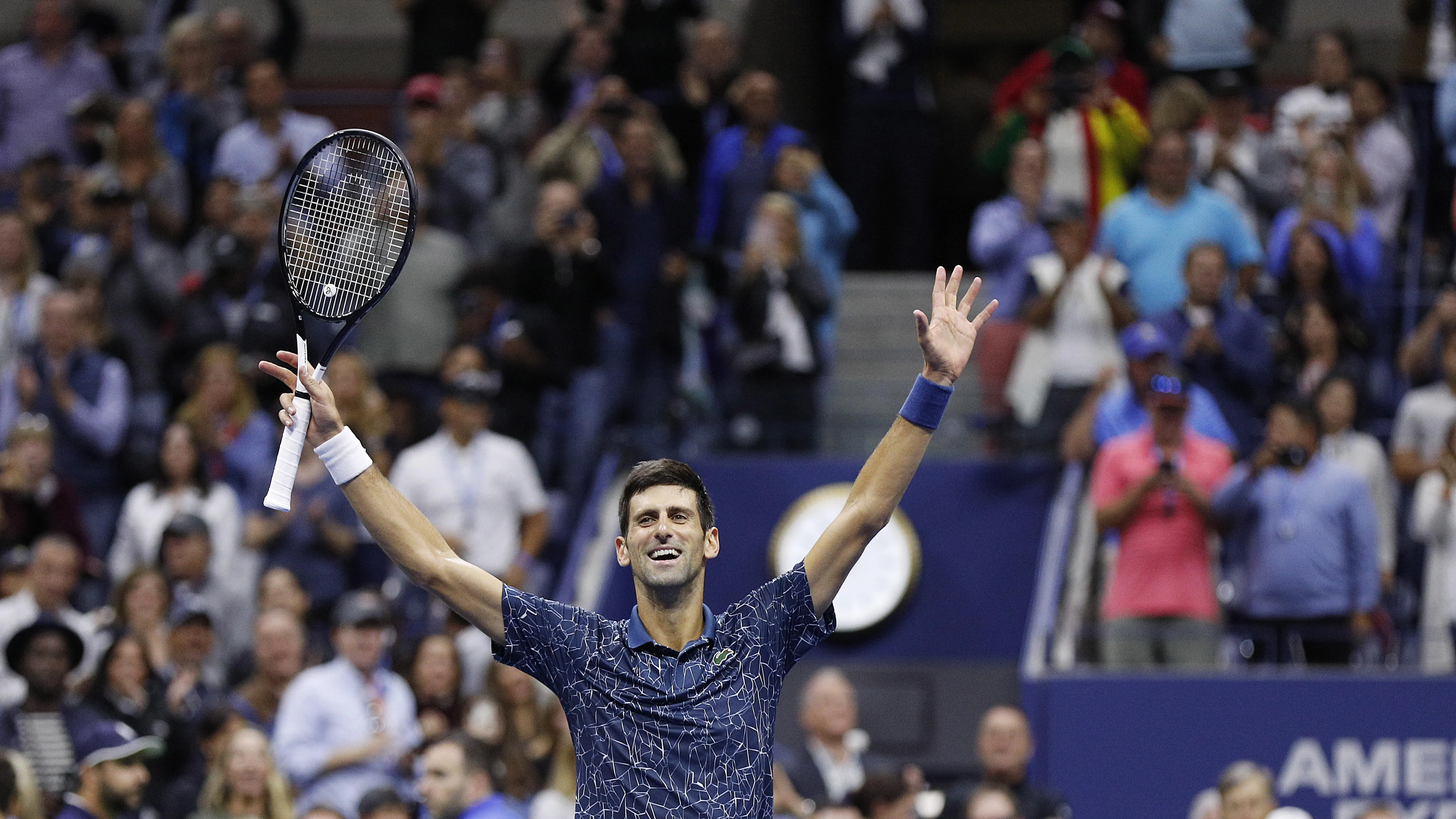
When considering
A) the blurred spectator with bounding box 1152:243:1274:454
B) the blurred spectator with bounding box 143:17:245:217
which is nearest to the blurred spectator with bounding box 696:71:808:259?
the blurred spectator with bounding box 1152:243:1274:454

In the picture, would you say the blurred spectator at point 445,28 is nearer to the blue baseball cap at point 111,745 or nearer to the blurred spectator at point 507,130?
the blurred spectator at point 507,130

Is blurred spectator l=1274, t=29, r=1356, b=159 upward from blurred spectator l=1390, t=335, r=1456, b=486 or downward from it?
upward

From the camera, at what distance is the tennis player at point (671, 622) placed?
15.3ft

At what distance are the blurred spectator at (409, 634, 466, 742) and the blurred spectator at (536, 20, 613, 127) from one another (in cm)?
463

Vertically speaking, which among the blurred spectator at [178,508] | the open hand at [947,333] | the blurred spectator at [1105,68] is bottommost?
the blurred spectator at [178,508]

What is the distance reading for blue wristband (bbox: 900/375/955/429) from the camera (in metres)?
4.89

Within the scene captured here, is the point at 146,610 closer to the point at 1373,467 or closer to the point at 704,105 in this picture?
the point at 704,105

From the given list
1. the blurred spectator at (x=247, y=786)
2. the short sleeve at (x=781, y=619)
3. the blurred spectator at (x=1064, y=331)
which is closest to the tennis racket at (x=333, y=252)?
the short sleeve at (x=781, y=619)

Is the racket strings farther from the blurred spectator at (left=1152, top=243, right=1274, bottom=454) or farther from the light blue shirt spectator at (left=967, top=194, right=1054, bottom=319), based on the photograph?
the light blue shirt spectator at (left=967, top=194, right=1054, bottom=319)

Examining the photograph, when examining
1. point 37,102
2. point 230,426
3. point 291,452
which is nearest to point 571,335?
point 230,426

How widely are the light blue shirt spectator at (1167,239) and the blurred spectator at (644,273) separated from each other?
88.8 inches

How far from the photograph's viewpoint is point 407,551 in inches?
191

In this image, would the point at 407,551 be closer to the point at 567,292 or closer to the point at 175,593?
the point at 175,593

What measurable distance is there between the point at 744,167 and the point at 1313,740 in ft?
15.8
